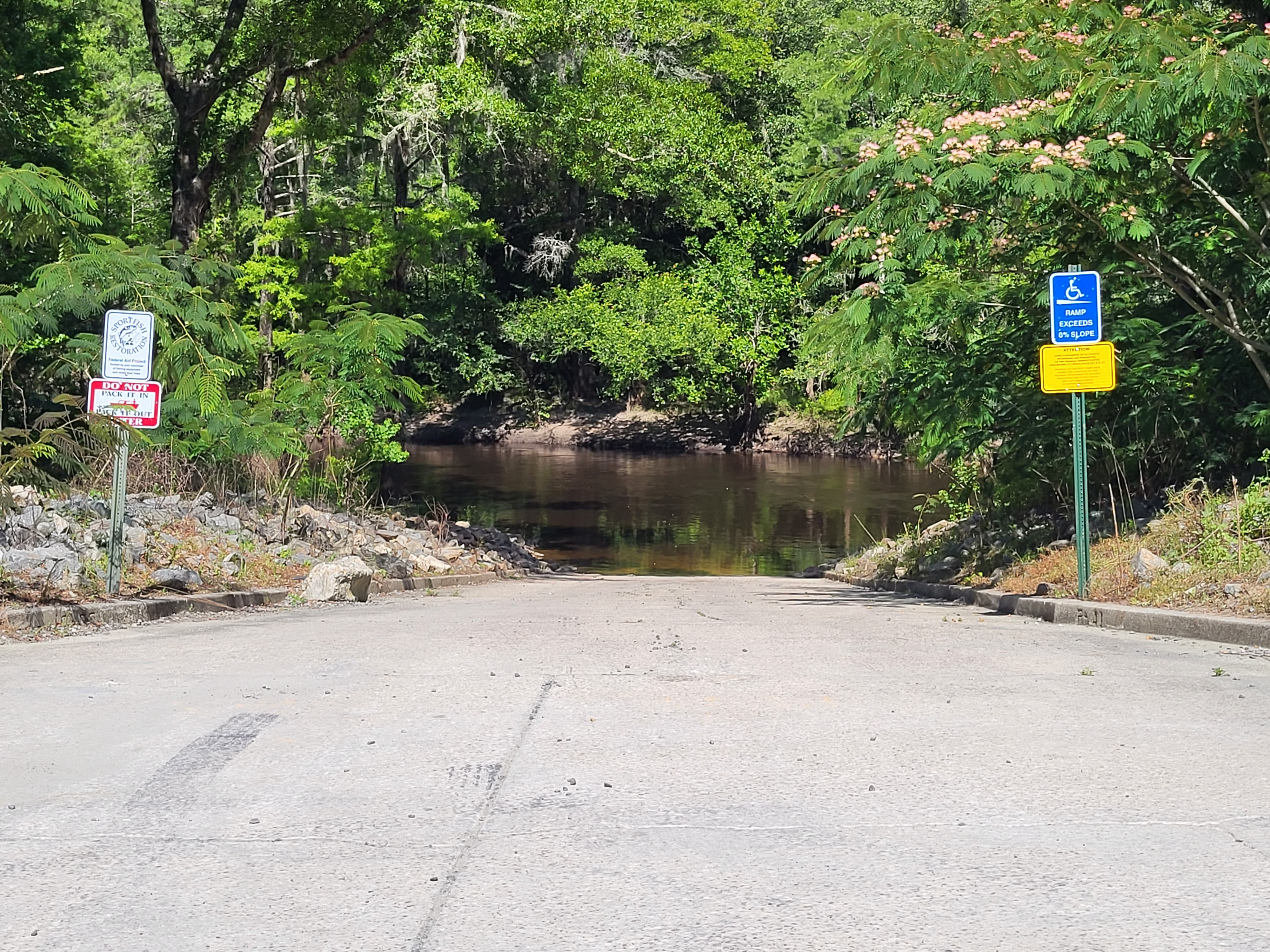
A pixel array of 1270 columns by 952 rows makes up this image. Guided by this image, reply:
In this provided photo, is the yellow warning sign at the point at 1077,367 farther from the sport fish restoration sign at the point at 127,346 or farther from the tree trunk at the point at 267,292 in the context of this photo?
the tree trunk at the point at 267,292

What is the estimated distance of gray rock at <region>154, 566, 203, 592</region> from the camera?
14.2 m

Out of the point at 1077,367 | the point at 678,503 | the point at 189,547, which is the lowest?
the point at 189,547

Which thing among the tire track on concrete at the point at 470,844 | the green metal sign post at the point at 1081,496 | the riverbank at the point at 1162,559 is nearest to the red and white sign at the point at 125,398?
the tire track on concrete at the point at 470,844

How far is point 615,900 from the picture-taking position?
458 centimetres

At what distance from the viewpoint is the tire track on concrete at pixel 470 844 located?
4.28 m

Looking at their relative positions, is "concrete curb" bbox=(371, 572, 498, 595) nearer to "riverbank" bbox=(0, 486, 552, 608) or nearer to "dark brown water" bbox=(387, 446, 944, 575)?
"riverbank" bbox=(0, 486, 552, 608)

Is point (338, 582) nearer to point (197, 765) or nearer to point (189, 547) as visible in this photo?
point (189, 547)

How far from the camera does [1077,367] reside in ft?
43.1

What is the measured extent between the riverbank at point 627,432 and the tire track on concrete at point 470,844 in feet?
153

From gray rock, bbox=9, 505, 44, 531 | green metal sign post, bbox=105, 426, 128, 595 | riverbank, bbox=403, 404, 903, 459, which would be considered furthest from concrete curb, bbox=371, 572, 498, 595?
riverbank, bbox=403, 404, 903, 459

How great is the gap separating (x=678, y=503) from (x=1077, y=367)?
26090 mm

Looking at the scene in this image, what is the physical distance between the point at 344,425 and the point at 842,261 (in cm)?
1172

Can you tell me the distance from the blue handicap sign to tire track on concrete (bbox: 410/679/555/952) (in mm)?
7620

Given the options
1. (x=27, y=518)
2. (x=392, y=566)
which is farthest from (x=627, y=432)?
(x=27, y=518)
